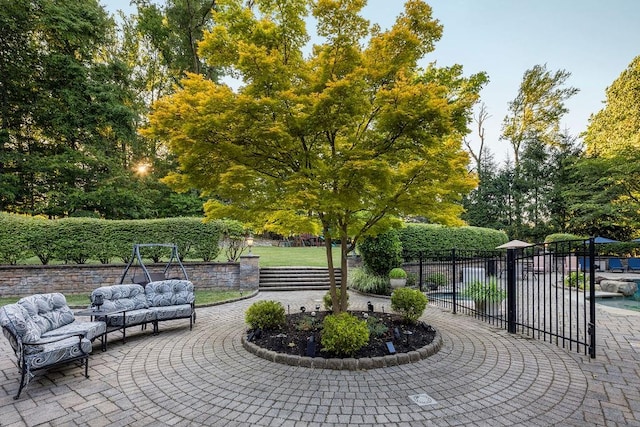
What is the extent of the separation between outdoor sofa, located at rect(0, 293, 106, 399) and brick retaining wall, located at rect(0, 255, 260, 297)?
603 centimetres

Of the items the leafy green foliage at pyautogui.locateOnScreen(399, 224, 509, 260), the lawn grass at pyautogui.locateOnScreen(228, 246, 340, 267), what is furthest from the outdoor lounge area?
the leafy green foliage at pyautogui.locateOnScreen(399, 224, 509, 260)

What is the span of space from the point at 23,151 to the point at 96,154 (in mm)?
3952

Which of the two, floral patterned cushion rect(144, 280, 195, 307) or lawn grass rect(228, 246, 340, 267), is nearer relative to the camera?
floral patterned cushion rect(144, 280, 195, 307)

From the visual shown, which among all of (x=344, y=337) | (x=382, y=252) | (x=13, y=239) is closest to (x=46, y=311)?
(x=344, y=337)

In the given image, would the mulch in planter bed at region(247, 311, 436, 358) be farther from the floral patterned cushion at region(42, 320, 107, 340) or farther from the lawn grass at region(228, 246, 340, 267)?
the lawn grass at region(228, 246, 340, 267)

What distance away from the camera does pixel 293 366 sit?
470 centimetres

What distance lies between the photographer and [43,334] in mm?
4582

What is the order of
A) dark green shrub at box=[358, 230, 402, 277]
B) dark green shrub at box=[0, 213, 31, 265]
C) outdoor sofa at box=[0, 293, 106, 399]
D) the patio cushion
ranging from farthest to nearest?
dark green shrub at box=[358, 230, 402, 277]
dark green shrub at box=[0, 213, 31, 265]
the patio cushion
outdoor sofa at box=[0, 293, 106, 399]

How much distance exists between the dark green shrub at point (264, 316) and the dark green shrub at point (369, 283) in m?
5.83

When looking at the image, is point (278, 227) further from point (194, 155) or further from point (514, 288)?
point (514, 288)

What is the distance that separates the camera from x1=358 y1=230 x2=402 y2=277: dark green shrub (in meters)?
11.3

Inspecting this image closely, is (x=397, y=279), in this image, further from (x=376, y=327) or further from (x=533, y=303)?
(x=533, y=303)

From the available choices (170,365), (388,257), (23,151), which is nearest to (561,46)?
(388,257)

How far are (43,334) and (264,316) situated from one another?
132 inches
